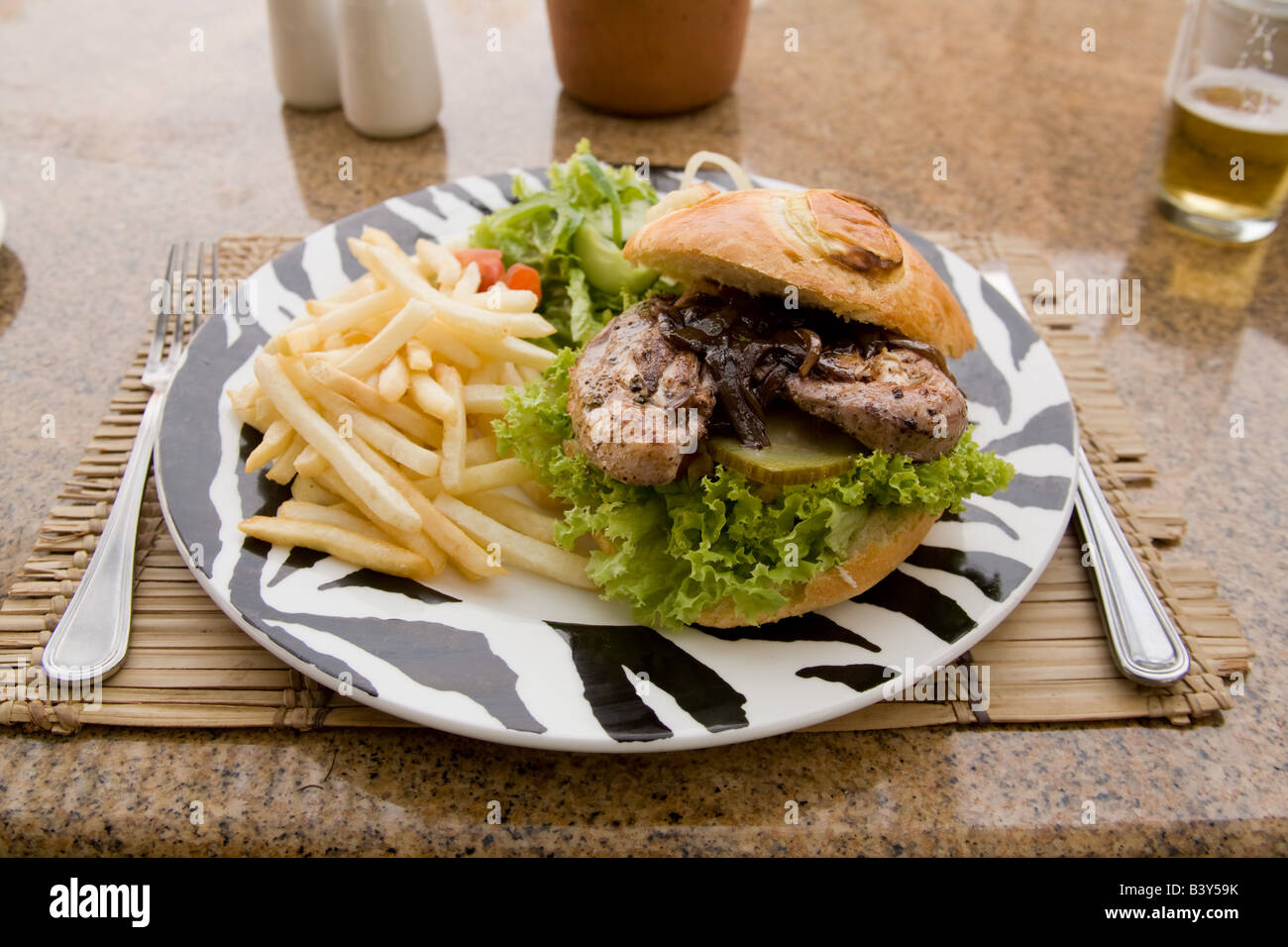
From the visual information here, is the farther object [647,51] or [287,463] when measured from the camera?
[647,51]

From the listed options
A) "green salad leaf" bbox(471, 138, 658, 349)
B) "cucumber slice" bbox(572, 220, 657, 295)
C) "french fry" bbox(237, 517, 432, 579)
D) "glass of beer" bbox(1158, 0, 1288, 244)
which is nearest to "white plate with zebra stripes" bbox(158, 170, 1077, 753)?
"french fry" bbox(237, 517, 432, 579)

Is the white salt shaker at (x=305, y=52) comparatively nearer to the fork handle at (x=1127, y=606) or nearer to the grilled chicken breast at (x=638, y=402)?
the grilled chicken breast at (x=638, y=402)

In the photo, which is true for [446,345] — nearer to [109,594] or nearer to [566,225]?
[566,225]

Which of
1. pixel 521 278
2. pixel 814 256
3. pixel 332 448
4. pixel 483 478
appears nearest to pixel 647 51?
pixel 521 278

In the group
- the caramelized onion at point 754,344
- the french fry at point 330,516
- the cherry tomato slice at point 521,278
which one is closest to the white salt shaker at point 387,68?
the cherry tomato slice at point 521,278
